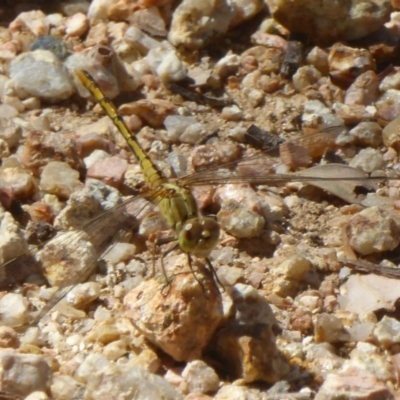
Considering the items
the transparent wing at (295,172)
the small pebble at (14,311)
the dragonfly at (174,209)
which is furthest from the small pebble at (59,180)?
the small pebble at (14,311)

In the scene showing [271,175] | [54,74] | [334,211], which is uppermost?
[54,74]

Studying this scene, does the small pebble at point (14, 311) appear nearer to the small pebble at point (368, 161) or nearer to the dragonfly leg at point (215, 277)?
the dragonfly leg at point (215, 277)

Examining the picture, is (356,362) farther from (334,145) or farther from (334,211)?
(334,145)

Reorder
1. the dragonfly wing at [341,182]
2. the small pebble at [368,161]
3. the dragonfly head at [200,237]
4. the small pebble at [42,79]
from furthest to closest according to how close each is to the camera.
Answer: the small pebble at [42,79] → the small pebble at [368,161] → the dragonfly wing at [341,182] → the dragonfly head at [200,237]

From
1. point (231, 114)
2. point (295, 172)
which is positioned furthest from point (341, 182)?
point (231, 114)

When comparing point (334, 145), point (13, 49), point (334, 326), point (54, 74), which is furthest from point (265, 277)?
point (13, 49)

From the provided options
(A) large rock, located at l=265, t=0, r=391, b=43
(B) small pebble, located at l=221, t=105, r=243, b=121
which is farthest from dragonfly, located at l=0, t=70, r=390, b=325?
(A) large rock, located at l=265, t=0, r=391, b=43
